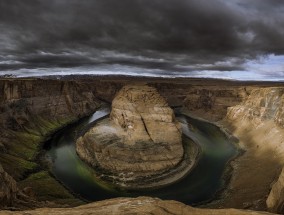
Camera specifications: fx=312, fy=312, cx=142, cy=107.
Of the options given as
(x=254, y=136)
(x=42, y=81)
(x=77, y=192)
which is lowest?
(x=77, y=192)

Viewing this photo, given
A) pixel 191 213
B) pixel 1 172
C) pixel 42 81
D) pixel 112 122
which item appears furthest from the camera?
pixel 42 81

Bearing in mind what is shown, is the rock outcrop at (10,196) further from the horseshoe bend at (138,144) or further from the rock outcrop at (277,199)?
the rock outcrop at (277,199)

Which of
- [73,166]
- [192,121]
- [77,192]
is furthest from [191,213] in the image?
[192,121]

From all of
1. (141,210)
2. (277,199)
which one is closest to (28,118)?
(277,199)

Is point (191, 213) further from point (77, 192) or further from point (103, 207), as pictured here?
point (77, 192)

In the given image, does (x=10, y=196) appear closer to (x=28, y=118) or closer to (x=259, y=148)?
(x=259, y=148)

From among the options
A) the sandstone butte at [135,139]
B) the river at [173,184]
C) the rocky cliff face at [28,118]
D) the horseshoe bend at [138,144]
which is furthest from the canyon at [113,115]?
the sandstone butte at [135,139]
